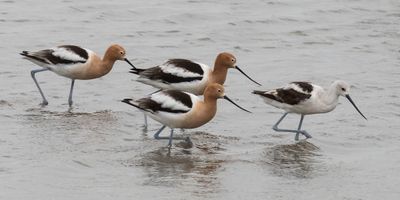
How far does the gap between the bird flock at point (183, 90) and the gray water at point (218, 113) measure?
1.08ft

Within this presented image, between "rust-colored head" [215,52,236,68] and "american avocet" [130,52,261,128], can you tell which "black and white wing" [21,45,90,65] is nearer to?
"american avocet" [130,52,261,128]

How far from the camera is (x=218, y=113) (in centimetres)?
1368

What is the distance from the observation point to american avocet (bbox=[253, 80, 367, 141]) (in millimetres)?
12609

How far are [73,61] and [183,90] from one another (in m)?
1.55

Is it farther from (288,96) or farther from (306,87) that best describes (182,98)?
(306,87)

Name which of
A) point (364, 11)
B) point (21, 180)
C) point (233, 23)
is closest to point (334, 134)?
point (21, 180)

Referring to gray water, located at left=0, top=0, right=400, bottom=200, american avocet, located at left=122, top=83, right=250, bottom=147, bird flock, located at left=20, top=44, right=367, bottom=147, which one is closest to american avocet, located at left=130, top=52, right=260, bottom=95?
bird flock, located at left=20, top=44, right=367, bottom=147

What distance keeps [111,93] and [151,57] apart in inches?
85.0

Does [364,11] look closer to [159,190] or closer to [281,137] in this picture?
[281,137]

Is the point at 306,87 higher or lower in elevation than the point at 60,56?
higher

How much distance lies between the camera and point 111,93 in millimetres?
14523

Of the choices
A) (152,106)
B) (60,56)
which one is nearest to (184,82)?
(152,106)

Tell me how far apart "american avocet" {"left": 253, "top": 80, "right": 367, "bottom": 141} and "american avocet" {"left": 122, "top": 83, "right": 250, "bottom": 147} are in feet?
3.67

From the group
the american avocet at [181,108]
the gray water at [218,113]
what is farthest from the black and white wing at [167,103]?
the gray water at [218,113]
